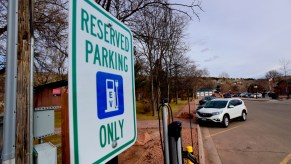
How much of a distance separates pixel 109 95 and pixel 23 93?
1214mm

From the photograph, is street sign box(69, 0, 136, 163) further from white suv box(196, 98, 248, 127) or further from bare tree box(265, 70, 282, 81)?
bare tree box(265, 70, 282, 81)

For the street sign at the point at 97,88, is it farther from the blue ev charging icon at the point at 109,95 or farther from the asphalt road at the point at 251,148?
the asphalt road at the point at 251,148

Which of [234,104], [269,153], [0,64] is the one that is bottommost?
[269,153]

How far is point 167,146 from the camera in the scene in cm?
214

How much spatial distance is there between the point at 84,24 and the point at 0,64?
32.9 ft

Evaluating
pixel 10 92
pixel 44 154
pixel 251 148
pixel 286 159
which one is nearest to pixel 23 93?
pixel 10 92

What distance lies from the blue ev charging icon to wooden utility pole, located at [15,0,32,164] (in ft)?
3.75

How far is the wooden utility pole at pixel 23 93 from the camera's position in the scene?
1.92m

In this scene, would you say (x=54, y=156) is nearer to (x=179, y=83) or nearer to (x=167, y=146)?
(x=167, y=146)

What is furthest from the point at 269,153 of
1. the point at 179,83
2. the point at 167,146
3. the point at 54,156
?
the point at 179,83

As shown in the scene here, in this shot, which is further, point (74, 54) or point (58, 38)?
point (58, 38)

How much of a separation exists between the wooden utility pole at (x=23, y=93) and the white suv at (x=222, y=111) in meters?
12.8

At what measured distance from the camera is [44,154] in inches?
84.6

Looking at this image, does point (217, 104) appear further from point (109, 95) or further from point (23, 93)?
point (109, 95)
